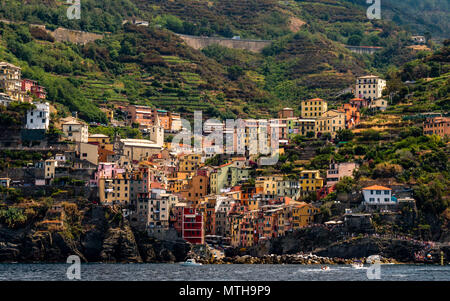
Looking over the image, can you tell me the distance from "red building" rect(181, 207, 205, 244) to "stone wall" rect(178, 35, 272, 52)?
90.0 m

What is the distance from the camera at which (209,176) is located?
88750 mm

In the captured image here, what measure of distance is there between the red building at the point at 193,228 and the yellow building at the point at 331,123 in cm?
2796

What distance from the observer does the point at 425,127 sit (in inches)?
3585

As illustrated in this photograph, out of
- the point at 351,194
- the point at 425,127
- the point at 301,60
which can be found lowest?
the point at 351,194

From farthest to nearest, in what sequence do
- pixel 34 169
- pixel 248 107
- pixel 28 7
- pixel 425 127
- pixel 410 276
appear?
pixel 28 7
pixel 248 107
pixel 425 127
pixel 34 169
pixel 410 276

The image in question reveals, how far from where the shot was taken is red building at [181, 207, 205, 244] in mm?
75012

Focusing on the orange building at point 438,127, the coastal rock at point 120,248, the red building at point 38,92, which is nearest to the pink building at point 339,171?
the orange building at point 438,127

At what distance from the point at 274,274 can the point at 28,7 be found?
102475 mm

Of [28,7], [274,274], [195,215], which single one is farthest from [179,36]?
[274,274]

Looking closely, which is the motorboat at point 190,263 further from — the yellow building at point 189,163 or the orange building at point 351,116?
the orange building at point 351,116

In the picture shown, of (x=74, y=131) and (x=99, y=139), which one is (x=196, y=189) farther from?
(x=74, y=131)

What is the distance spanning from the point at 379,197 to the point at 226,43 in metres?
95.8

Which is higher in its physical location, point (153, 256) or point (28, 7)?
A: point (28, 7)

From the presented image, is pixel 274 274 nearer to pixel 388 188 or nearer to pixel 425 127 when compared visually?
pixel 388 188
